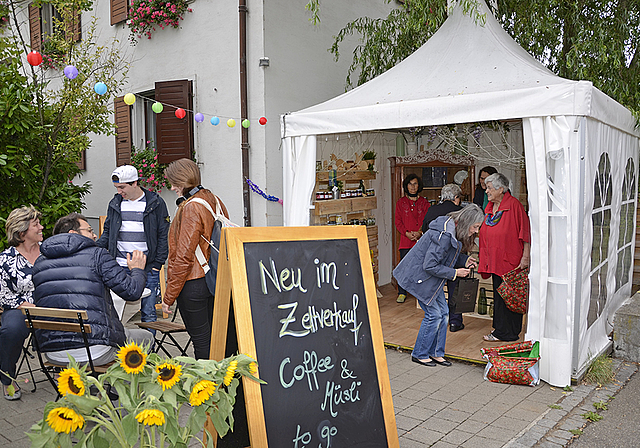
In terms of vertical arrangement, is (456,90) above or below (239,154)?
above

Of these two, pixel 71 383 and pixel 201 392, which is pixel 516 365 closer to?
pixel 201 392

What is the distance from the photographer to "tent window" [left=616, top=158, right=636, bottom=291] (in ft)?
20.2

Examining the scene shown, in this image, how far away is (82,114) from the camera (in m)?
6.77

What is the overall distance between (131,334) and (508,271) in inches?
142

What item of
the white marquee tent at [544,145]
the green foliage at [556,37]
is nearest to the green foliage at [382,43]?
the green foliage at [556,37]

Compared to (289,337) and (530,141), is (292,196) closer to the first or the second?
(530,141)

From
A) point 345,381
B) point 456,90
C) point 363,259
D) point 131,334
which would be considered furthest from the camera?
point 456,90

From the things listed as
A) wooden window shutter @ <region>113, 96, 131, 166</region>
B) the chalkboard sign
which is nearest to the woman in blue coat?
the chalkboard sign

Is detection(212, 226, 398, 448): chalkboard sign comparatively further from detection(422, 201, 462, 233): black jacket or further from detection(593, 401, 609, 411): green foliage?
detection(422, 201, 462, 233): black jacket

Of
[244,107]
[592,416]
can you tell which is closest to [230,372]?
[592,416]

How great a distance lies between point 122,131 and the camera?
360 inches

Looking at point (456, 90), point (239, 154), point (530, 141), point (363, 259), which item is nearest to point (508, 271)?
point (530, 141)

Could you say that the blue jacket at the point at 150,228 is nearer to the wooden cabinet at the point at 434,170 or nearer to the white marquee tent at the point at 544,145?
the white marquee tent at the point at 544,145

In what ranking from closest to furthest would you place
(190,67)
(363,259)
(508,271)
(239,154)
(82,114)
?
(363,259) < (508,271) < (82,114) < (239,154) < (190,67)
